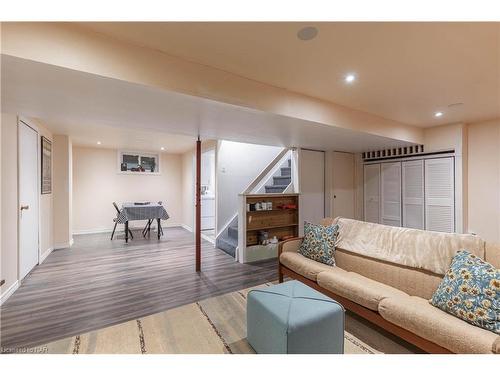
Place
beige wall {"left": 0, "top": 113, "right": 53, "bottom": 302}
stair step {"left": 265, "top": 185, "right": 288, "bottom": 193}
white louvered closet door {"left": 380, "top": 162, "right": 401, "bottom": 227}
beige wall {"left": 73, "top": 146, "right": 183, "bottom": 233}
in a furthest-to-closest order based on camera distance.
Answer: beige wall {"left": 73, "top": 146, "right": 183, "bottom": 233}
stair step {"left": 265, "top": 185, "right": 288, "bottom": 193}
white louvered closet door {"left": 380, "top": 162, "right": 401, "bottom": 227}
beige wall {"left": 0, "top": 113, "right": 53, "bottom": 302}

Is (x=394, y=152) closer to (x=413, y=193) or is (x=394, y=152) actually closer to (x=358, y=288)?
(x=413, y=193)

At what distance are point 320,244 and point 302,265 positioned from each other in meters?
0.36

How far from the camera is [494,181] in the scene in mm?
3600

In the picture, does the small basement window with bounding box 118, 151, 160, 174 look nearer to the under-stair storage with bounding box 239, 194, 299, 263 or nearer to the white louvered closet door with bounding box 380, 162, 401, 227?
the under-stair storage with bounding box 239, 194, 299, 263

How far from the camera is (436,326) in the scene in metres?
1.47

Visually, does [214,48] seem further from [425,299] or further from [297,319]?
[425,299]

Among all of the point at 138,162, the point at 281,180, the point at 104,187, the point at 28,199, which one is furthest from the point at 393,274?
the point at 104,187

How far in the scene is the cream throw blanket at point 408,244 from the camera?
1861 mm

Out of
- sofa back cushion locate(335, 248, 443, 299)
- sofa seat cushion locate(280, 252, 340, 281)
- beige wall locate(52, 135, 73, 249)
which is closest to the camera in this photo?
sofa back cushion locate(335, 248, 443, 299)

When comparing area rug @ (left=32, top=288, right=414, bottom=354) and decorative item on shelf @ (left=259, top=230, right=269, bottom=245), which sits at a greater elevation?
decorative item on shelf @ (left=259, top=230, right=269, bottom=245)

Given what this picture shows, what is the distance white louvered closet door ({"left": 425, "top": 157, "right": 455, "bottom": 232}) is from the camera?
3.96 meters

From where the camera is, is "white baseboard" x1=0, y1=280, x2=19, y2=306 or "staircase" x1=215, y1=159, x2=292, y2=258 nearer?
"white baseboard" x1=0, y1=280, x2=19, y2=306

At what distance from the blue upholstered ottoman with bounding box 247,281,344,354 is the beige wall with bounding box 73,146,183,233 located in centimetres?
598

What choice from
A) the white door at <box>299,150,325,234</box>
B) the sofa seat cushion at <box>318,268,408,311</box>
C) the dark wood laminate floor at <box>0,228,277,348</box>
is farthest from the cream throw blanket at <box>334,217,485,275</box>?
the white door at <box>299,150,325,234</box>
